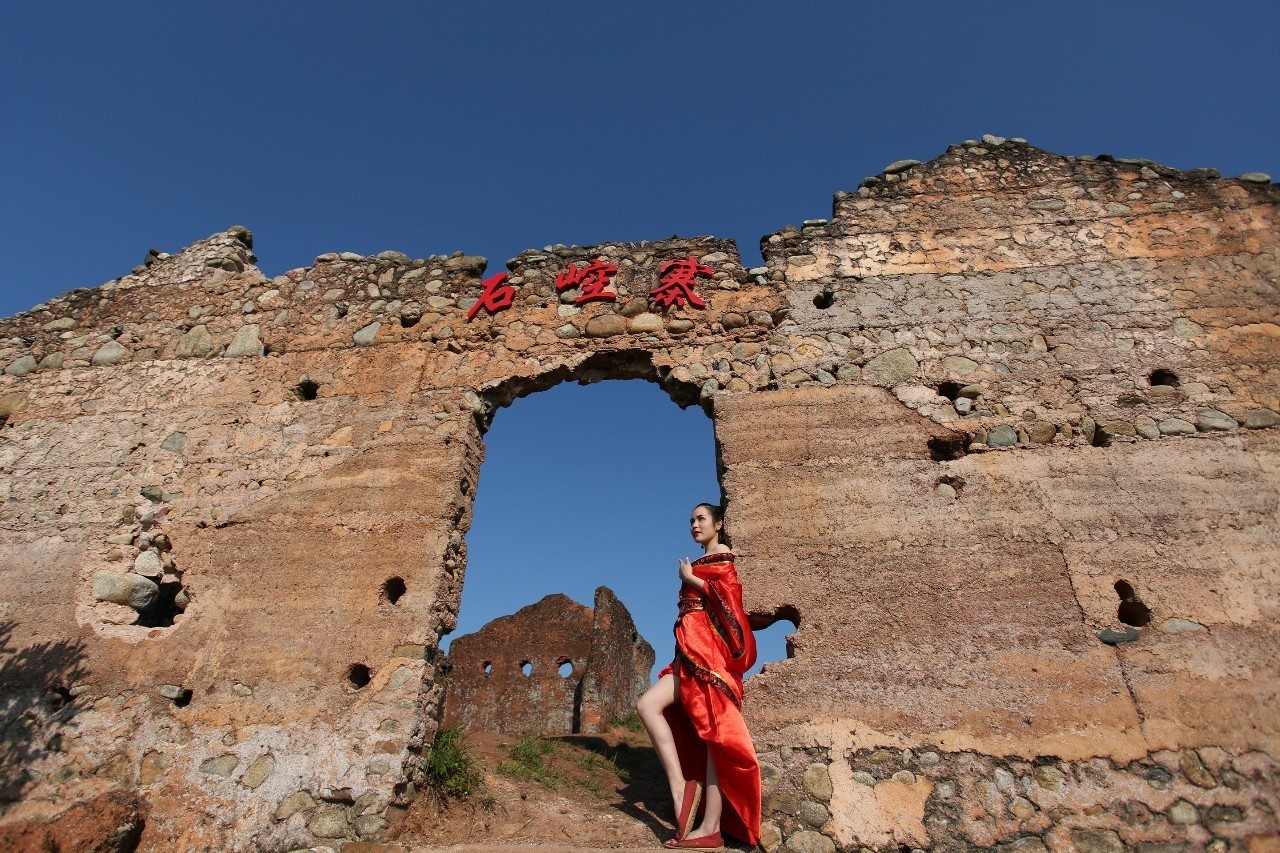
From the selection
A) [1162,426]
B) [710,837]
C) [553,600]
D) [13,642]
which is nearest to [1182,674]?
[1162,426]

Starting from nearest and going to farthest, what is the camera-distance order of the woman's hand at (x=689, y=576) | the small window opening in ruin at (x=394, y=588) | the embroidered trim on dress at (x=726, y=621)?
the embroidered trim on dress at (x=726, y=621)
the woman's hand at (x=689, y=576)
the small window opening in ruin at (x=394, y=588)

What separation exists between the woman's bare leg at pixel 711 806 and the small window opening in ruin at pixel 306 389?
3.92 metres

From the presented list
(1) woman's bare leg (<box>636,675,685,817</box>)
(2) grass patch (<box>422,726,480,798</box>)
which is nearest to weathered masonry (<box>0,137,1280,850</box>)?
(2) grass patch (<box>422,726,480,798</box>)

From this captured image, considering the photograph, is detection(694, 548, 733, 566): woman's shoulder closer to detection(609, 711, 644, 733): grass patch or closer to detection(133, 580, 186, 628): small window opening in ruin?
detection(133, 580, 186, 628): small window opening in ruin

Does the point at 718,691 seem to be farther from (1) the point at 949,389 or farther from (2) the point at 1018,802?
(1) the point at 949,389

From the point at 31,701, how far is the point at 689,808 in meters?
3.97

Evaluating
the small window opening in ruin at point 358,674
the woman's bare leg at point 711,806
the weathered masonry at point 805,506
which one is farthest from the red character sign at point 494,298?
the woman's bare leg at point 711,806

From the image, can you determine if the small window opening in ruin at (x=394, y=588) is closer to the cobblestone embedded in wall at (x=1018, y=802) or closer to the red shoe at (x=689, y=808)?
the red shoe at (x=689, y=808)

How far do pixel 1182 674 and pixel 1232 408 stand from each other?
1774mm

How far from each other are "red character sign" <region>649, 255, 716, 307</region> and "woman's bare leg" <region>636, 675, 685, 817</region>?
273 cm

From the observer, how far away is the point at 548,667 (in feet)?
44.8

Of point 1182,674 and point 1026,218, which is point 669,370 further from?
point 1182,674

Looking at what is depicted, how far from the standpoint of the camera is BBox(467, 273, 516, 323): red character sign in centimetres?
572

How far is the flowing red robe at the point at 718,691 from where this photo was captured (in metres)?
3.45
